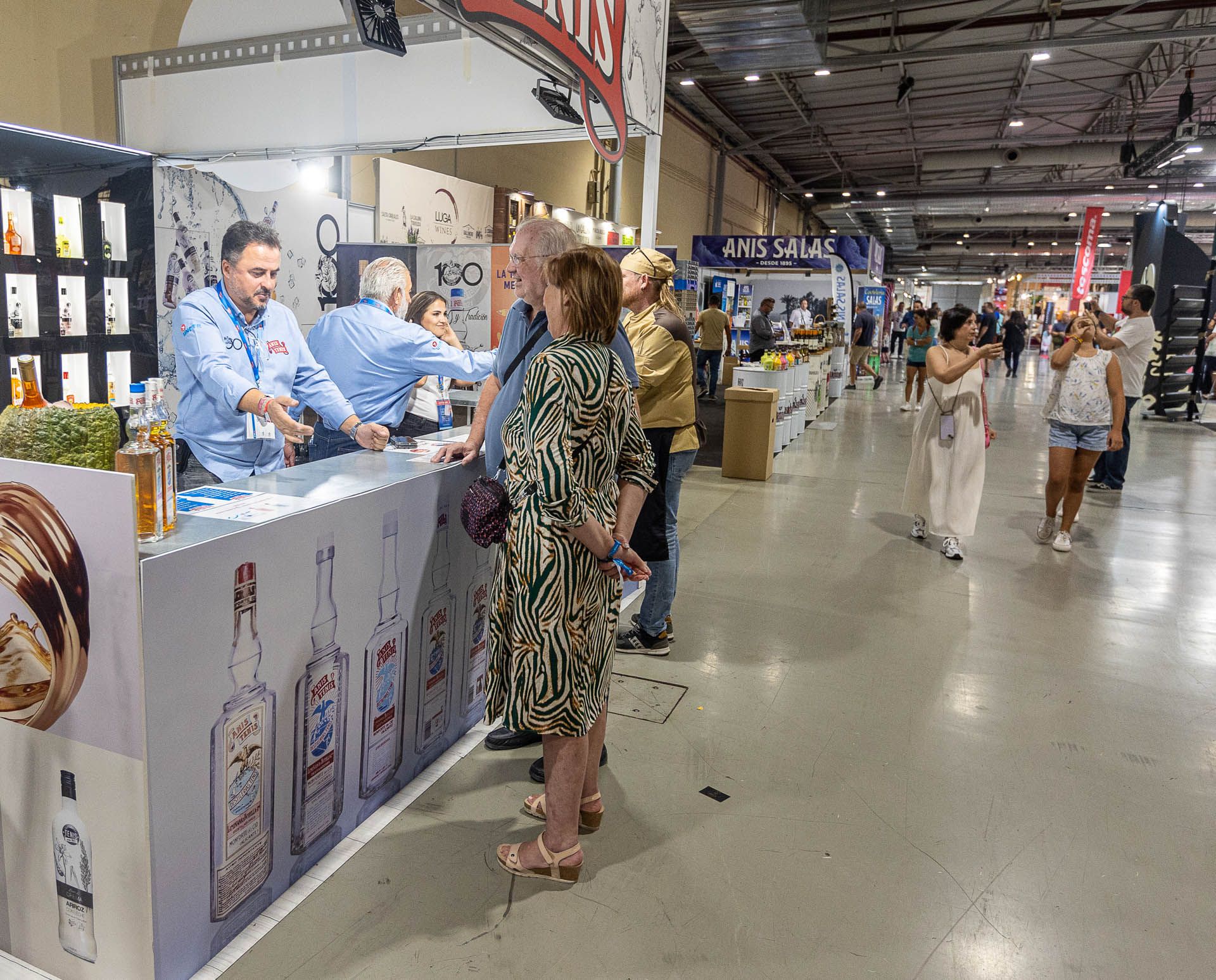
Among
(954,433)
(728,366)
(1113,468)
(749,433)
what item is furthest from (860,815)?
(728,366)

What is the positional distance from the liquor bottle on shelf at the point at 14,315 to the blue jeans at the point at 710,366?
970 centimetres

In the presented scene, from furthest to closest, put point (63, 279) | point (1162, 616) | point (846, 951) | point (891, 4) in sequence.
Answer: point (891, 4) < point (1162, 616) < point (63, 279) < point (846, 951)

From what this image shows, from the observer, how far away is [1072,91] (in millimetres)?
13055

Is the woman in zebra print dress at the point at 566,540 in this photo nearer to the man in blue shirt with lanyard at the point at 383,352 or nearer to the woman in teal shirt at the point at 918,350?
the man in blue shirt with lanyard at the point at 383,352

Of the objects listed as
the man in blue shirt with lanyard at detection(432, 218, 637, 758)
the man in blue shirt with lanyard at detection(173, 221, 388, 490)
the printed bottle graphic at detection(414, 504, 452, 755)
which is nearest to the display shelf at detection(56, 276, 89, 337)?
the man in blue shirt with lanyard at detection(173, 221, 388, 490)

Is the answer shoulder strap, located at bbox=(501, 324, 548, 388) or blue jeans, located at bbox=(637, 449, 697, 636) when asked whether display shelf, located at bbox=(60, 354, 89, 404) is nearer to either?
shoulder strap, located at bbox=(501, 324, 548, 388)

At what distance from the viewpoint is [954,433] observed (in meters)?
4.77

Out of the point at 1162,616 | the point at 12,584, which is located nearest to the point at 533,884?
the point at 12,584

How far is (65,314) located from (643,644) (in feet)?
9.28

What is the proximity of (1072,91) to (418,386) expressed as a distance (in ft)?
44.9

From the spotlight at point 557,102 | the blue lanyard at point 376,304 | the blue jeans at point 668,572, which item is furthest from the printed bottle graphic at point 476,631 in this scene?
the spotlight at point 557,102

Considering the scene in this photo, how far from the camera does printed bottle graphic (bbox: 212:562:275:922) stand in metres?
1.62

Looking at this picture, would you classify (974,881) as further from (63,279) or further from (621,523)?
(63,279)

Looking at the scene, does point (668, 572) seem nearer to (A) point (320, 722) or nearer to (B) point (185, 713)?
(A) point (320, 722)
